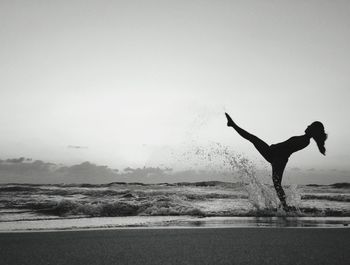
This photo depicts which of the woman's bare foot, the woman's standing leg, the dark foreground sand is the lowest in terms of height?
the dark foreground sand

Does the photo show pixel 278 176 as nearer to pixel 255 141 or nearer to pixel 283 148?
pixel 283 148

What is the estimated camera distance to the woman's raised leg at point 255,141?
363 inches

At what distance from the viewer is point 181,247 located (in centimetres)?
447

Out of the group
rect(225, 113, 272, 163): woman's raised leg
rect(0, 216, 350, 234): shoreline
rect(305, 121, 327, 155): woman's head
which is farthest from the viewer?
rect(225, 113, 272, 163): woman's raised leg

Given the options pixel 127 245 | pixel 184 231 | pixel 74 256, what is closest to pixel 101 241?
pixel 127 245

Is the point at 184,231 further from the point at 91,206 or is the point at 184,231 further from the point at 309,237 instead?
the point at 91,206

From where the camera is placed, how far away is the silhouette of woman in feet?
29.4

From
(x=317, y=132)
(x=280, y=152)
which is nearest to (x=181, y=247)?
(x=280, y=152)

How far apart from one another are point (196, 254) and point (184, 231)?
1.79 metres

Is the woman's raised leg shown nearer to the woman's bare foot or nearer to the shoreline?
the woman's bare foot

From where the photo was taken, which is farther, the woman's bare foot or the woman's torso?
the woman's bare foot

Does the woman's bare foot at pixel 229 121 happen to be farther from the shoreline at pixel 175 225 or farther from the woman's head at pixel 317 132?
the shoreline at pixel 175 225

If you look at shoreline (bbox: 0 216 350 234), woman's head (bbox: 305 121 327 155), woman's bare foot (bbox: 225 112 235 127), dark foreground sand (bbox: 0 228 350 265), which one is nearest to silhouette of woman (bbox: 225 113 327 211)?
woman's head (bbox: 305 121 327 155)

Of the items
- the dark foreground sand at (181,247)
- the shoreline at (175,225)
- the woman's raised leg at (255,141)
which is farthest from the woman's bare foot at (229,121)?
the dark foreground sand at (181,247)
